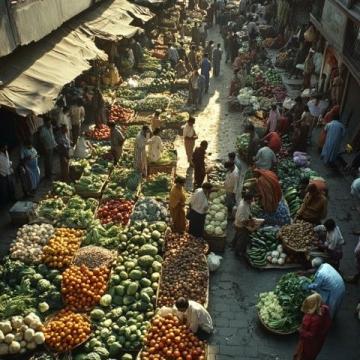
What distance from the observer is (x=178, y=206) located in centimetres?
916

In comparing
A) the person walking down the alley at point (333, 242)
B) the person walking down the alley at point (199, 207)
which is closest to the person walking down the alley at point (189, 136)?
the person walking down the alley at point (199, 207)

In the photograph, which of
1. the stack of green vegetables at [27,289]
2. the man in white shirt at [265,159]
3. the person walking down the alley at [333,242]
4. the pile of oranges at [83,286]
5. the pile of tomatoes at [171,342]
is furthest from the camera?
the man in white shirt at [265,159]

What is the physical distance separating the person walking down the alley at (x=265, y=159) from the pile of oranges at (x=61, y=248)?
15.0 ft

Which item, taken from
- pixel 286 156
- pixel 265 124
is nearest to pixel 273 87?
pixel 265 124

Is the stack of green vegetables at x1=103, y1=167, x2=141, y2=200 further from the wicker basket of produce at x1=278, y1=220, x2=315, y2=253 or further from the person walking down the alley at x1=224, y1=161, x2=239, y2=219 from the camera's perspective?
the wicker basket of produce at x1=278, y1=220, x2=315, y2=253

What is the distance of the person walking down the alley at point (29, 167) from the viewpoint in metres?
10.5

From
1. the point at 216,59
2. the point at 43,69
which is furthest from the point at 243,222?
the point at 216,59

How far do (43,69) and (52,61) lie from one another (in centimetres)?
81

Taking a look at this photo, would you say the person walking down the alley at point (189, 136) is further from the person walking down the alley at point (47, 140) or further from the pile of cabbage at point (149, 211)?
the person walking down the alley at point (47, 140)

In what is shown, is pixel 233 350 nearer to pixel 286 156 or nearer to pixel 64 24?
pixel 286 156

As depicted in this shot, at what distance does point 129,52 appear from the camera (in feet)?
60.8

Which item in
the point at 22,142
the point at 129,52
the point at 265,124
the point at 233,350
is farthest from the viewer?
the point at 129,52

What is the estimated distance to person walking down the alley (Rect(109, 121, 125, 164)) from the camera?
11.6 m

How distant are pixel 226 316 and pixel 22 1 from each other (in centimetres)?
832
